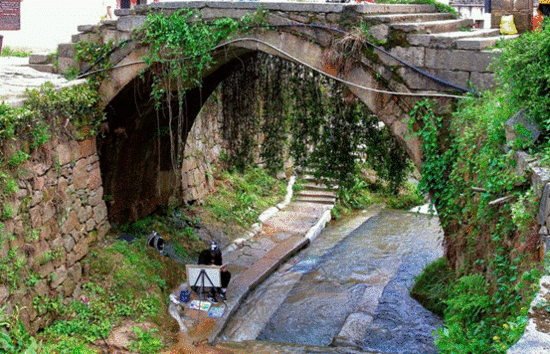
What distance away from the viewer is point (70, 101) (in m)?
8.75

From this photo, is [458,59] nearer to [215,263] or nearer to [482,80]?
[482,80]

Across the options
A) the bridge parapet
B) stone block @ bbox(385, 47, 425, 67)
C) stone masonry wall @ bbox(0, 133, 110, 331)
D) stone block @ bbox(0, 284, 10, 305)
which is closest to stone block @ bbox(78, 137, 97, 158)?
stone masonry wall @ bbox(0, 133, 110, 331)

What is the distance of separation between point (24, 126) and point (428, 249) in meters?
7.62

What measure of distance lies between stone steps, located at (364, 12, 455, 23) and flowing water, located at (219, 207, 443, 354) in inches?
93.0

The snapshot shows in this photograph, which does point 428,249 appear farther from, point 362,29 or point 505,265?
point 505,265

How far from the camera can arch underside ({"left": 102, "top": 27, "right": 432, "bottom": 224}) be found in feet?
25.5

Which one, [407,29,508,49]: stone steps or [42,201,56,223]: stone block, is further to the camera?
[42,201,56,223]: stone block

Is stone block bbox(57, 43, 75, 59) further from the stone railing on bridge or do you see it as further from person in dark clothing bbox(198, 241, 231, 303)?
person in dark clothing bbox(198, 241, 231, 303)

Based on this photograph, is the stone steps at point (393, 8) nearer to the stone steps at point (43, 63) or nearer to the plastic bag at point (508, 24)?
the plastic bag at point (508, 24)

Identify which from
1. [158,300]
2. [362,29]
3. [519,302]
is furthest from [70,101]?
[519,302]

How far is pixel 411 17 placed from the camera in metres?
8.23

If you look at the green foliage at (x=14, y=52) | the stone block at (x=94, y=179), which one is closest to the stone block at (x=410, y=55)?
the stone block at (x=94, y=179)

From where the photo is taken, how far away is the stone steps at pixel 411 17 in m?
7.66

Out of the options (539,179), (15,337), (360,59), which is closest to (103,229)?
(15,337)
